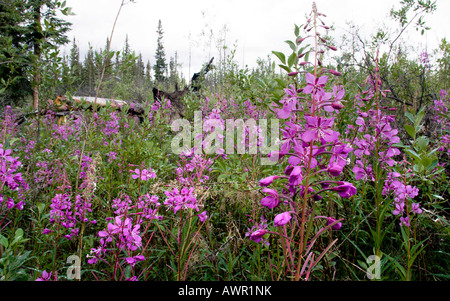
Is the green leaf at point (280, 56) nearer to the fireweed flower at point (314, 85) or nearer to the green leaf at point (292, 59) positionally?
the green leaf at point (292, 59)

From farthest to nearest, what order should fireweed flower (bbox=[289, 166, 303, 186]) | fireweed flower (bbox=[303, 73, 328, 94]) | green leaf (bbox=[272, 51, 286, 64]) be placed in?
green leaf (bbox=[272, 51, 286, 64]), fireweed flower (bbox=[303, 73, 328, 94]), fireweed flower (bbox=[289, 166, 303, 186])

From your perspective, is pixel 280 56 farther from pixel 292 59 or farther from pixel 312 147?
pixel 312 147

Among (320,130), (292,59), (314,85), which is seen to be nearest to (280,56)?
(292,59)

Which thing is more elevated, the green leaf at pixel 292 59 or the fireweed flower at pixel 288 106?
the green leaf at pixel 292 59

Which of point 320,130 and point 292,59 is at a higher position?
point 292,59

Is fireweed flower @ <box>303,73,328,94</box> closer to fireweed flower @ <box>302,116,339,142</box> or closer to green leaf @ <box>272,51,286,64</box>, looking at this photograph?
fireweed flower @ <box>302,116,339,142</box>

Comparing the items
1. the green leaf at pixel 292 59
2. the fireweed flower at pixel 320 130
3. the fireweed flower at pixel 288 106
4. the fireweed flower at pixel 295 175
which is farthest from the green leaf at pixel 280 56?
the fireweed flower at pixel 295 175

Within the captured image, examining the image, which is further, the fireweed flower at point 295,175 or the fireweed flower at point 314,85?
the fireweed flower at point 314,85

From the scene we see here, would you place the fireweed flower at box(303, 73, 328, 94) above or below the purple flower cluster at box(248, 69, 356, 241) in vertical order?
above

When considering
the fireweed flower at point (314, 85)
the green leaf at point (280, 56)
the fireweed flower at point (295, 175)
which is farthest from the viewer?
the green leaf at point (280, 56)

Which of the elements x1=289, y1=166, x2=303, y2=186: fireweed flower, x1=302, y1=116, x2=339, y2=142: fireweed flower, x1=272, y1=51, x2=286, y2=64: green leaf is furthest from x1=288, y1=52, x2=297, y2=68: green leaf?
x1=289, y1=166, x2=303, y2=186: fireweed flower

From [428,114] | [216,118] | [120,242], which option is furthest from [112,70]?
[428,114]
